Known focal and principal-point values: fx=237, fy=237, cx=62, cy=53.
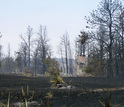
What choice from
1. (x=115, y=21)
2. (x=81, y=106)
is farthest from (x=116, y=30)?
(x=81, y=106)

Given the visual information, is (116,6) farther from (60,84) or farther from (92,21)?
(60,84)

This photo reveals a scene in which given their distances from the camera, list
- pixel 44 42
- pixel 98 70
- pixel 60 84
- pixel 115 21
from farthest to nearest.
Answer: pixel 44 42
pixel 98 70
pixel 115 21
pixel 60 84

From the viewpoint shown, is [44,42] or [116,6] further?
[44,42]

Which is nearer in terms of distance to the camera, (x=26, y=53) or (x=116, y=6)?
(x=116, y=6)

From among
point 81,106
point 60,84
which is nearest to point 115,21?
point 60,84

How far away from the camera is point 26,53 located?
200 feet

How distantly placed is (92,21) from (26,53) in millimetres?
35929

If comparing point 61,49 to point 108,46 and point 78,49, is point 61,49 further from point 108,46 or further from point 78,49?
point 108,46

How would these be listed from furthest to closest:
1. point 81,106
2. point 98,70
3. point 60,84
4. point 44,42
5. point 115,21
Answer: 1. point 44,42
2. point 98,70
3. point 115,21
4. point 60,84
5. point 81,106

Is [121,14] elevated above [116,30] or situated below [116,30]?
above

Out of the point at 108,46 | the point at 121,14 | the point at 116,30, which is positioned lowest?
the point at 108,46

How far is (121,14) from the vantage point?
91.4 feet

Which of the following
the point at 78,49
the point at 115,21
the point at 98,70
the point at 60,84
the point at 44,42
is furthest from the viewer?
the point at 78,49

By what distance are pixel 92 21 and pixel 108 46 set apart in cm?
359
